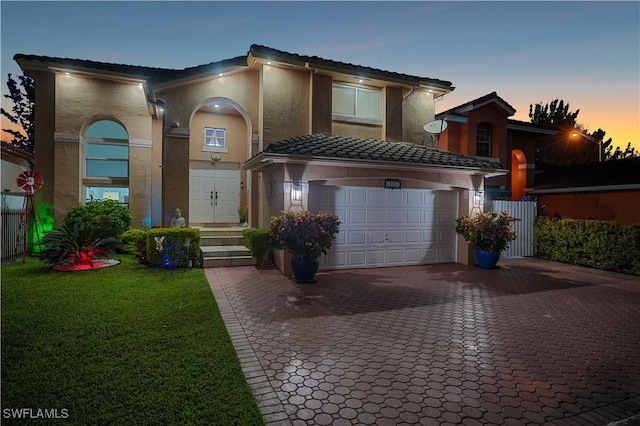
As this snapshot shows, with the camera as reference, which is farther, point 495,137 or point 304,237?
point 495,137

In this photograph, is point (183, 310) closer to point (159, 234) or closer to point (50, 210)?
point (159, 234)

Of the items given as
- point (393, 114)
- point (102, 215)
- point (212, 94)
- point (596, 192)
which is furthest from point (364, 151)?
point (596, 192)

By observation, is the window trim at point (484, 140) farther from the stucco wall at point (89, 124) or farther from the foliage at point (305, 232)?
the stucco wall at point (89, 124)

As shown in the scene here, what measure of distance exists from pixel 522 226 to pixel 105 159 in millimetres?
17202

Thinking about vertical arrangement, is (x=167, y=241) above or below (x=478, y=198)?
below

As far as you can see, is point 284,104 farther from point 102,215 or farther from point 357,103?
point 102,215

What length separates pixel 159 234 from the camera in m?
9.79

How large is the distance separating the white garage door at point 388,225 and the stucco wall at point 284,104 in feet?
11.9

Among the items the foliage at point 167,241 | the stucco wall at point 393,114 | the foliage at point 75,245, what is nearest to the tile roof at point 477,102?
the stucco wall at point 393,114

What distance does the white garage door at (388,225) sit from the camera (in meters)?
10.6

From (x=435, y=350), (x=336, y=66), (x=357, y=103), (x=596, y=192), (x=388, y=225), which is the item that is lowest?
(x=435, y=350)

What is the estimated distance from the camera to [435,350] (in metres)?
4.77

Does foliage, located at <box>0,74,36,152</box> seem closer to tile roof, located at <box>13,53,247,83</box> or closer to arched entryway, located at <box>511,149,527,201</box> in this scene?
tile roof, located at <box>13,53,247,83</box>

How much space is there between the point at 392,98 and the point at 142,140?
34.0 feet
